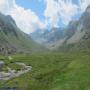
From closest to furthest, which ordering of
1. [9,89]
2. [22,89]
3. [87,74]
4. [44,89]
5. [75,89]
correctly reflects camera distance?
1. [75,89]
2. [44,89]
3. [87,74]
4. [22,89]
5. [9,89]

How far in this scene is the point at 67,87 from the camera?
59.7 metres

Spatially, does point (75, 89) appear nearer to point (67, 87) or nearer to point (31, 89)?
point (67, 87)

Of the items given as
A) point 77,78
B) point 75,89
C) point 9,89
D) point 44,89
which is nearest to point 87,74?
point 77,78

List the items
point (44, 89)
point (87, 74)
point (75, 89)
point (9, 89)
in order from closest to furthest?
1. point (75, 89)
2. point (44, 89)
3. point (87, 74)
4. point (9, 89)

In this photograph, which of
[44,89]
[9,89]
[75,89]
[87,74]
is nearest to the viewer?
[75,89]

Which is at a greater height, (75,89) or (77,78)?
(77,78)

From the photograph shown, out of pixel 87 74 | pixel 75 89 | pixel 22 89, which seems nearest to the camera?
pixel 75 89

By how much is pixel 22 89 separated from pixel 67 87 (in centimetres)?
2034

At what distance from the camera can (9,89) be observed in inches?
3263

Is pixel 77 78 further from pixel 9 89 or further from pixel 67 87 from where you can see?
pixel 9 89

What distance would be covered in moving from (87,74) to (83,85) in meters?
13.2

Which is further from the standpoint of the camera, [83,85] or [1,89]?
[1,89]

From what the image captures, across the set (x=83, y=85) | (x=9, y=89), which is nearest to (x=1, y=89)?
(x=9, y=89)

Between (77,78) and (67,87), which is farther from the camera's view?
(77,78)
